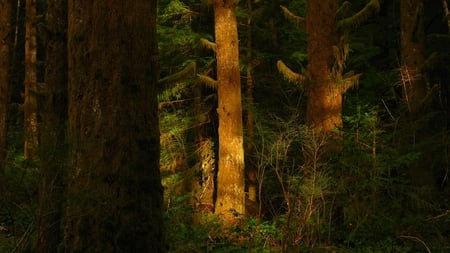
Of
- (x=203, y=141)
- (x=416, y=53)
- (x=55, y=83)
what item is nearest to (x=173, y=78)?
(x=55, y=83)

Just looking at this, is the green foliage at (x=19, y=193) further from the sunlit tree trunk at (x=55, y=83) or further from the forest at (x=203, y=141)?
the sunlit tree trunk at (x=55, y=83)

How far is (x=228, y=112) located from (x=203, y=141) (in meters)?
2.76

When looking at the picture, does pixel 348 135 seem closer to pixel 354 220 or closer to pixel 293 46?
pixel 354 220

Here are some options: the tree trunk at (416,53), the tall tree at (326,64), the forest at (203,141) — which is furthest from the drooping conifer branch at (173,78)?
the tree trunk at (416,53)

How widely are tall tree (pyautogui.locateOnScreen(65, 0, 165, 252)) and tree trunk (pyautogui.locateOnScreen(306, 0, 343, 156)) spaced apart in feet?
20.4

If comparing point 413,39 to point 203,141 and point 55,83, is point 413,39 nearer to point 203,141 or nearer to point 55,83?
point 203,141

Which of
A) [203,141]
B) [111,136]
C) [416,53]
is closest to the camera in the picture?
[111,136]

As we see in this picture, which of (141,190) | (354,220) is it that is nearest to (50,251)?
(141,190)

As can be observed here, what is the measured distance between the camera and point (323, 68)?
1015 centimetres

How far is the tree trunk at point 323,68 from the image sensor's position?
1004 centimetres

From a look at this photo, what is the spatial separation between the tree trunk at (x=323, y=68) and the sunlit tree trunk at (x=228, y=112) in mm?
2643

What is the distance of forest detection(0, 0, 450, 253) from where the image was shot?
13.6 ft

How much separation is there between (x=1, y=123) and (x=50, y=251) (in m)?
9.06

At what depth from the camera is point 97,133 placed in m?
4.15
